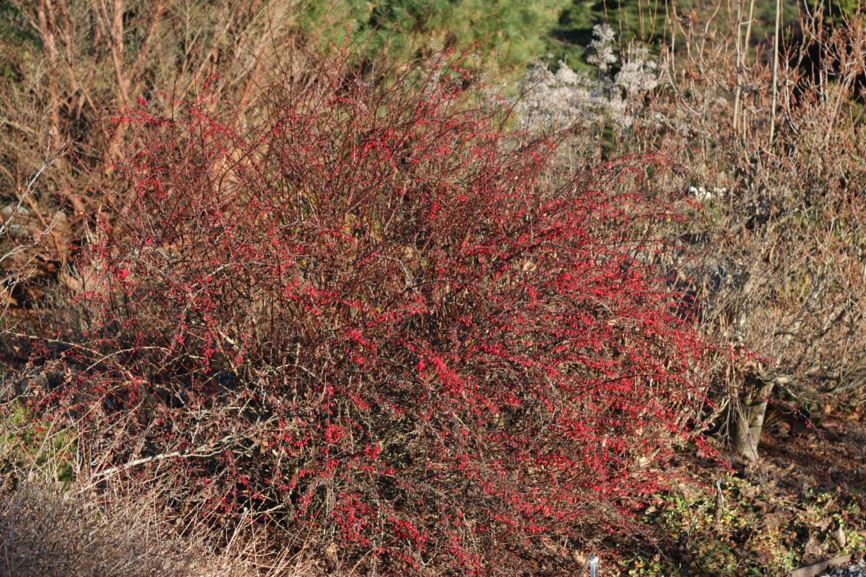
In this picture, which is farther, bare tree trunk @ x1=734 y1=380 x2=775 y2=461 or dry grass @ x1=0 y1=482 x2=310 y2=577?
bare tree trunk @ x1=734 y1=380 x2=775 y2=461

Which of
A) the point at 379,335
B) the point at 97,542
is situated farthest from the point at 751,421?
the point at 97,542

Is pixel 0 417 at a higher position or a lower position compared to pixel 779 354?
higher

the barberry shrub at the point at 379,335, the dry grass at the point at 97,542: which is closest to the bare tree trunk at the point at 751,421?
the barberry shrub at the point at 379,335

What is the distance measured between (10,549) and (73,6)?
18.5 ft

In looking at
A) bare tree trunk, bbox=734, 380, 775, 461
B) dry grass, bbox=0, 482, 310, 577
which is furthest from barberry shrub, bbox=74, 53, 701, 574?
bare tree trunk, bbox=734, 380, 775, 461

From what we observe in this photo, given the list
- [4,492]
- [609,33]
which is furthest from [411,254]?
[609,33]

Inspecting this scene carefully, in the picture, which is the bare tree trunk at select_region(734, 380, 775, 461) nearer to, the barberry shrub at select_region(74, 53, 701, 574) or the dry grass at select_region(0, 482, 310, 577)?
the barberry shrub at select_region(74, 53, 701, 574)

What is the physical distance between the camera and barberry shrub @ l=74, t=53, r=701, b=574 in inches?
157

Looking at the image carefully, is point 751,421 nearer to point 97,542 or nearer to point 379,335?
point 379,335

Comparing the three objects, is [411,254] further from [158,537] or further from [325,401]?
[158,537]

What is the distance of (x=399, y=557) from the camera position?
4234mm

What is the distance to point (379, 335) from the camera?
13.4 ft

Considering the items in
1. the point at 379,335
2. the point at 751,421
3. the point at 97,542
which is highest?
the point at 379,335

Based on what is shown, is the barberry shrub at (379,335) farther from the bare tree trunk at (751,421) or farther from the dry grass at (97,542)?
the bare tree trunk at (751,421)
